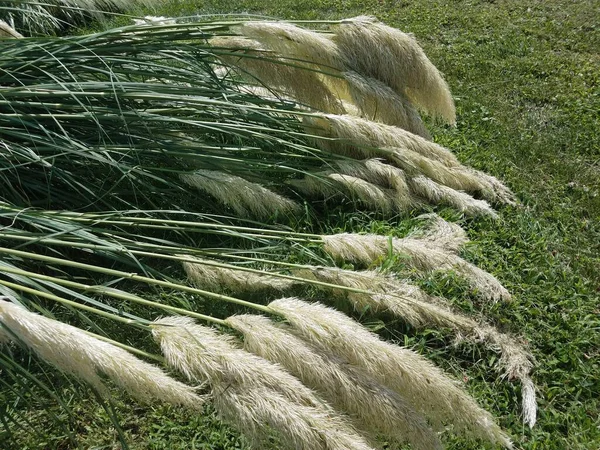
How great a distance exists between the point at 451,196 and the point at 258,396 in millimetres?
1883

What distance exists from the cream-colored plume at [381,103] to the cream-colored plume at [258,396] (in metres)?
1.74

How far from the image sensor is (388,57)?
3211mm

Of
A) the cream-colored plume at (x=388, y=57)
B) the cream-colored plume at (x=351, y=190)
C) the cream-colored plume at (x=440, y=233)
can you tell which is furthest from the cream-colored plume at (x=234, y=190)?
the cream-colored plume at (x=388, y=57)

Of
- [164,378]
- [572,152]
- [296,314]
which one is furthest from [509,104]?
[164,378]

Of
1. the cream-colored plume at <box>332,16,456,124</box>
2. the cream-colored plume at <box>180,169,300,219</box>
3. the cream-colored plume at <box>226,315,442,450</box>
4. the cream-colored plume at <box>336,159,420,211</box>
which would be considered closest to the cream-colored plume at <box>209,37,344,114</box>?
the cream-colored plume at <box>332,16,456,124</box>

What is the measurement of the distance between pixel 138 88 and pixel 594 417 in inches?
93.9

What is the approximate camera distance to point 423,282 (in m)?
2.92

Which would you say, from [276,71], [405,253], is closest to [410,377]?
[405,253]

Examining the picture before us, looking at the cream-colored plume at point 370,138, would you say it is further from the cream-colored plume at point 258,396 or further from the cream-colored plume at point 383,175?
the cream-colored plume at point 258,396

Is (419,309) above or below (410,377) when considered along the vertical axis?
below

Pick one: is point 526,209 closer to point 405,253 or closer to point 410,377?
point 405,253

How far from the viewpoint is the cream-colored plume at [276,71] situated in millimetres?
3168

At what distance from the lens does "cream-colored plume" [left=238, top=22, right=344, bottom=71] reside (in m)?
3.02

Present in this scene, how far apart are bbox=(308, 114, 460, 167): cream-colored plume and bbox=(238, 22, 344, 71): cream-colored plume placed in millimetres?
288
